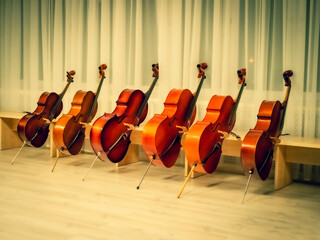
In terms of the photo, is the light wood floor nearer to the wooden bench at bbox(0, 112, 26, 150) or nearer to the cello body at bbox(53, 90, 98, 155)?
the cello body at bbox(53, 90, 98, 155)

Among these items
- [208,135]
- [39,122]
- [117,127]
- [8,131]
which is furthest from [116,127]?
[8,131]

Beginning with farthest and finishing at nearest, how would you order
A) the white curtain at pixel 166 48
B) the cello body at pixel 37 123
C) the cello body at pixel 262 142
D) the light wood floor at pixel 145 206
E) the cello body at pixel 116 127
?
1. the cello body at pixel 37 123
2. the white curtain at pixel 166 48
3. the cello body at pixel 116 127
4. the cello body at pixel 262 142
5. the light wood floor at pixel 145 206

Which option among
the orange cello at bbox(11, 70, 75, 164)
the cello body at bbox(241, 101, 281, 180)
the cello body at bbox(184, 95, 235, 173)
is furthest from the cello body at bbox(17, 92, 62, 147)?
the cello body at bbox(241, 101, 281, 180)

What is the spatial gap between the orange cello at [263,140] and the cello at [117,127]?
1.01 metres

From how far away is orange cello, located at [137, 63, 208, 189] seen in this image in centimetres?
375

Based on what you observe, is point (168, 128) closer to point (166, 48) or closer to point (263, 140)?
point (263, 140)

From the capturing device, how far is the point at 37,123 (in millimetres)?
4723

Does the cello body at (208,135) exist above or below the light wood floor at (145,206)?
above

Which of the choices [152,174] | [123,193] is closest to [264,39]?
[152,174]

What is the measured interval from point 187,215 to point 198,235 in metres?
0.39

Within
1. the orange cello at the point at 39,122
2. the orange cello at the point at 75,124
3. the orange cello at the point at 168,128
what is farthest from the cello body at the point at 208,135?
the orange cello at the point at 39,122

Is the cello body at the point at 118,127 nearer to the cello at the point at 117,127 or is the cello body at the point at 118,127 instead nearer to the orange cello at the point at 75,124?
the cello at the point at 117,127

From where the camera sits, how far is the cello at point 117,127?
3.99 m

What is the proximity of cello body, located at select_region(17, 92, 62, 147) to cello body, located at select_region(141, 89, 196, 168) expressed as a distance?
136cm
